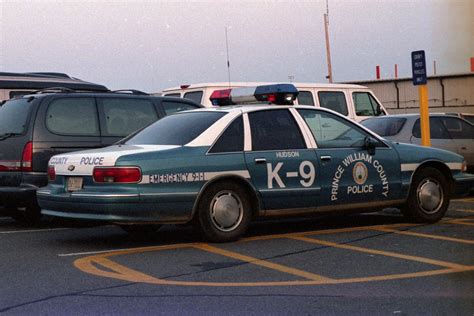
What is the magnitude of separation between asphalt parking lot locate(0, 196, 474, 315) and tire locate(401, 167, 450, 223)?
0.61ft

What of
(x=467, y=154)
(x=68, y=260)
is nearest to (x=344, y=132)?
(x=68, y=260)

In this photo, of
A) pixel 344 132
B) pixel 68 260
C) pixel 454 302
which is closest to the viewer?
pixel 454 302

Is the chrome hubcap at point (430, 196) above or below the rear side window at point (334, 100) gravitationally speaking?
below

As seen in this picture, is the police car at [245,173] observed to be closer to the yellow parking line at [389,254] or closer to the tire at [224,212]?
the tire at [224,212]

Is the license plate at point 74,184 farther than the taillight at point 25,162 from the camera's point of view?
No

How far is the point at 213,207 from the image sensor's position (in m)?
7.39

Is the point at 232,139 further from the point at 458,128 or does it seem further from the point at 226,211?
the point at 458,128

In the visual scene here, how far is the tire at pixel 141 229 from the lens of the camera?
8.50m

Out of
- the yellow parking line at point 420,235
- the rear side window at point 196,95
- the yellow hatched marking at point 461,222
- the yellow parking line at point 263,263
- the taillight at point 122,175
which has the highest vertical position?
the rear side window at point 196,95

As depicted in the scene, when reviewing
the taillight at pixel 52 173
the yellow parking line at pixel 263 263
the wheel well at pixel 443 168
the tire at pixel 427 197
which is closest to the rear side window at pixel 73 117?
the taillight at pixel 52 173

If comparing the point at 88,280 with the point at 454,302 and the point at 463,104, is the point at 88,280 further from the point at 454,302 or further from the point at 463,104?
the point at 463,104

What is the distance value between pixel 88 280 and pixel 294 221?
447 cm

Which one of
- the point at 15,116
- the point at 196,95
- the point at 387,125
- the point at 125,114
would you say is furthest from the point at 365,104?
the point at 15,116

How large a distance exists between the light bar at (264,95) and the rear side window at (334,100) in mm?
6547
